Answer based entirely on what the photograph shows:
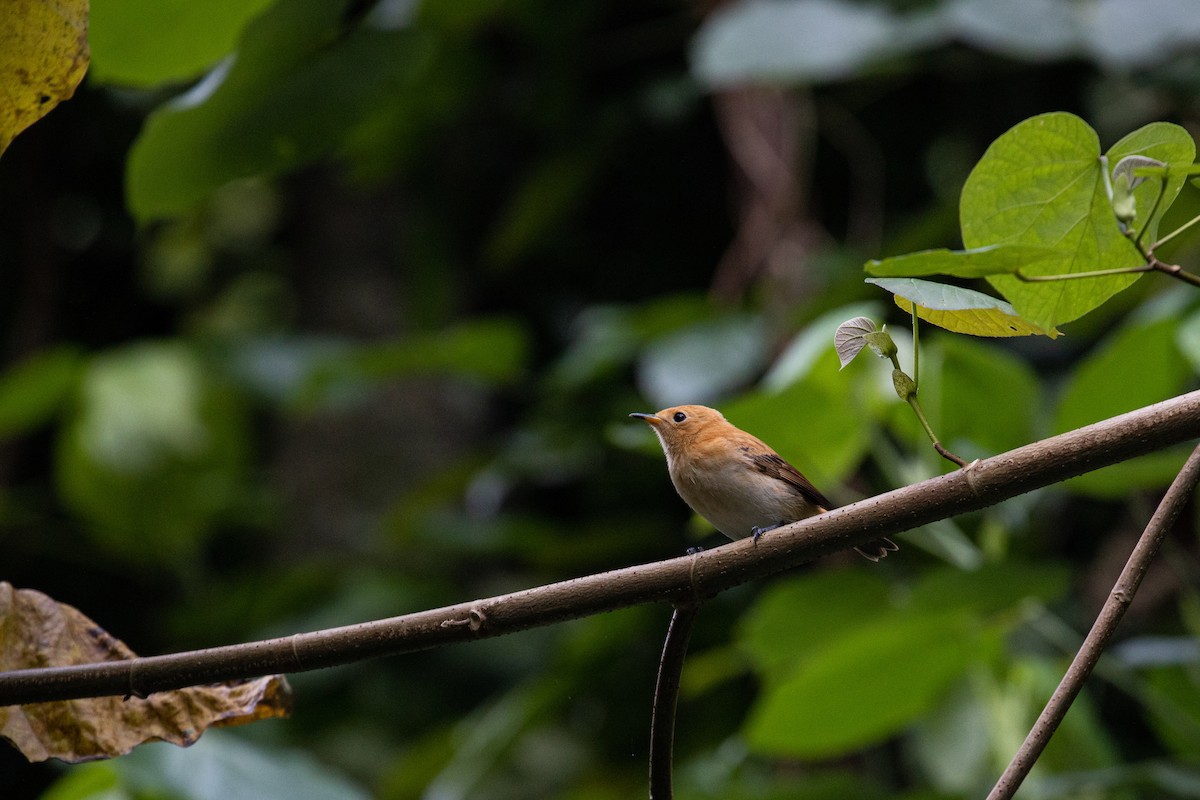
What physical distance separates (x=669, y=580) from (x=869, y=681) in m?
1.55

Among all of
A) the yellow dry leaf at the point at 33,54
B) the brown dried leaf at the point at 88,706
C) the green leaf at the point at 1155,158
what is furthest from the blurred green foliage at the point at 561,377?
the green leaf at the point at 1155,158

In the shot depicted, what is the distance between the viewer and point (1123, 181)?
1106mm

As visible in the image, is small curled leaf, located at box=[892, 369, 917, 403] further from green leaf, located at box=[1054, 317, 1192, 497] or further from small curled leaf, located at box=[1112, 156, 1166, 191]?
green leaf, located at box=[1054, 317, 1192, 497]

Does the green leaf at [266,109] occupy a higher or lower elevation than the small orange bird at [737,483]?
higher

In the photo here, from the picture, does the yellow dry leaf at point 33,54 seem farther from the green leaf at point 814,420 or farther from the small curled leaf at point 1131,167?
the green leaf at point 814,420

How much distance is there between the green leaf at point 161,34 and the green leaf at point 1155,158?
1.17 m

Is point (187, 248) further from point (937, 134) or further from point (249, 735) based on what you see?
point (937, 134)

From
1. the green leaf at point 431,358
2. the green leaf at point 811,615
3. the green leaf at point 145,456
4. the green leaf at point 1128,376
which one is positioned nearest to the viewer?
the green leaf at point 1128,376

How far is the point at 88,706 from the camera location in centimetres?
151

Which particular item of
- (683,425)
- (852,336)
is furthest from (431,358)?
(852,336)

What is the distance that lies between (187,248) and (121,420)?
Result: 7.27 feet

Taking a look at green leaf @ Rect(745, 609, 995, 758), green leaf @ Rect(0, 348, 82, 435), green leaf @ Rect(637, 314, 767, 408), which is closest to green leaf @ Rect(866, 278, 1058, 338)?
green leaf @ Rect(745, 609, 995, 758)

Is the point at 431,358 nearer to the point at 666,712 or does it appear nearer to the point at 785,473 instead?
the point at 785,473

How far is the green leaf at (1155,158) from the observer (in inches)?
43.8
